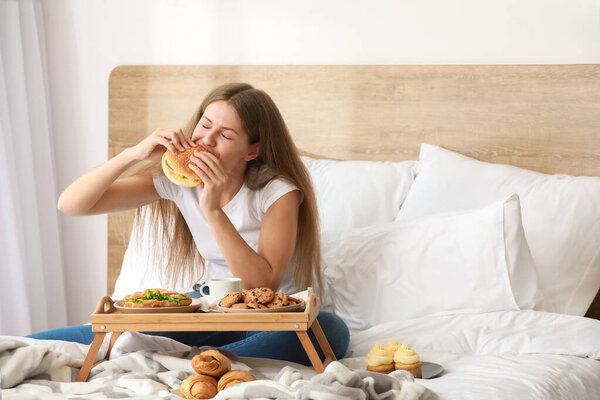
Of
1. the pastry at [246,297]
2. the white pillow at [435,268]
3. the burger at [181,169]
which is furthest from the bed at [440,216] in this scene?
the burger at [181,169]

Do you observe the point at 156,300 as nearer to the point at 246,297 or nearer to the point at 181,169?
the point at 246,297

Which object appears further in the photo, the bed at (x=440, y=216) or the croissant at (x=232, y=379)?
the bed at (x=440, y=216)

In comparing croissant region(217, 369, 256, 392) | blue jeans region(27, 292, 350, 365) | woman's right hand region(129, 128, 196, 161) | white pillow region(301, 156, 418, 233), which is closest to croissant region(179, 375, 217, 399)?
croissant region(217, 369, 256, 392)

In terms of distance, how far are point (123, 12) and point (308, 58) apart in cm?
76

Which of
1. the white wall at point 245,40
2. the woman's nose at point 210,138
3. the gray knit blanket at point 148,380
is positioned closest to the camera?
the gray knit blanket at point 148,380

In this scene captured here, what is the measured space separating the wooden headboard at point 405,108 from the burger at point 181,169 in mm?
882

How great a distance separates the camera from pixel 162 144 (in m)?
Result: 1.67

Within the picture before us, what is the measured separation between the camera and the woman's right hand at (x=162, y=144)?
1.66 metres

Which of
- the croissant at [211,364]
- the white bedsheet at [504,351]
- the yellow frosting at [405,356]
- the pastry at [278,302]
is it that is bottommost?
the white bedsheet at [504,351]

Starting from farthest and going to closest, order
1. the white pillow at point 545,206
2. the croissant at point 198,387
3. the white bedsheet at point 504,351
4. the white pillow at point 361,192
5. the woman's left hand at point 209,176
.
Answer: the white pillow at point 361,192, the white pillow at point 545,206, the woman's left hand at point 209,176, the white bedsheet at point 504,351, the croissant at point 198,387

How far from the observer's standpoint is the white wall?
229 centimetres

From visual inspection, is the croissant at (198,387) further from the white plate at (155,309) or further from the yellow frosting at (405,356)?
the yellow frosting at (405,356)

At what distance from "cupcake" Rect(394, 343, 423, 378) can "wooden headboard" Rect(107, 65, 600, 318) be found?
1.03m

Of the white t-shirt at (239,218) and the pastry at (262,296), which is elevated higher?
the white t-shirt at (239,218)
